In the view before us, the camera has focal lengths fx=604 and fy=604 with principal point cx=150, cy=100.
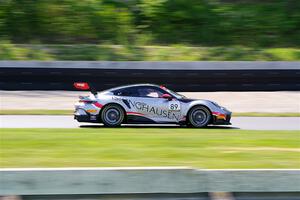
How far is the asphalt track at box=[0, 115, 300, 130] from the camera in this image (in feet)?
43.6

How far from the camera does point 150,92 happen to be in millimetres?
13789

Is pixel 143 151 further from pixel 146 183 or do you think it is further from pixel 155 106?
pixel 155 106

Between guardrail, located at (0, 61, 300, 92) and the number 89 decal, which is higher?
guardrail, located at (0, 61, 300, 92)

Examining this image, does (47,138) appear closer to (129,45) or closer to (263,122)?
(263,122)

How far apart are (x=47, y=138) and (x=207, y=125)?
5757 millimetres

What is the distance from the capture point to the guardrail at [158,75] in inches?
761

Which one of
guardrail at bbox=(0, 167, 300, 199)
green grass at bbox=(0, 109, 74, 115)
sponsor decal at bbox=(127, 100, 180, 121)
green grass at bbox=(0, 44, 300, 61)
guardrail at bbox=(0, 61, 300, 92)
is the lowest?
guardrail at bbox=(0, 167, 300, 199)

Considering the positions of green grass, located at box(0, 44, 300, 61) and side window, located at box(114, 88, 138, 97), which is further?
green grass, located at box(0, 44, 300, 61)

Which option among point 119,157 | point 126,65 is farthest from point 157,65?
point 119,157

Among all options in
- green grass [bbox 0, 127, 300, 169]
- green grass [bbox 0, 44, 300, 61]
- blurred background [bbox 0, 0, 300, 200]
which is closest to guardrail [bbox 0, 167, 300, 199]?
blurred background [bbox 0, 0, 300, 200]

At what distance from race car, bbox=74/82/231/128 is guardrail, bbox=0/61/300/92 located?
5.80 meters

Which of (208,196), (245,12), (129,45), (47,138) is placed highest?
(245,12)

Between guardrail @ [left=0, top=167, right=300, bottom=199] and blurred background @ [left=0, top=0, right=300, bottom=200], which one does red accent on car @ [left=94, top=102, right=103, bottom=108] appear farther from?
guardrail @ [left=0, top=167, right=300, bottom=199]

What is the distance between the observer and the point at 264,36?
84.0 feet
